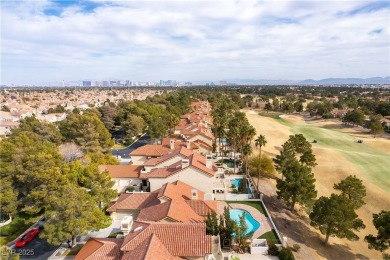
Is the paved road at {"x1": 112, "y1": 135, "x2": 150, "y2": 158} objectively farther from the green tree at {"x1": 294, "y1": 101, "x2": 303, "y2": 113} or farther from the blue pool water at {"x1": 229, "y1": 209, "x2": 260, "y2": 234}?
the green tree at {"x1": 294, "y1": 101, "x2": 303, "y2": 113}

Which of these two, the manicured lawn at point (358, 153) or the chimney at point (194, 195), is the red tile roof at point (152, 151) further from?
the manicured lawn at point (358, 153)

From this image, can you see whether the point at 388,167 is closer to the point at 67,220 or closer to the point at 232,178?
the point at 232,178

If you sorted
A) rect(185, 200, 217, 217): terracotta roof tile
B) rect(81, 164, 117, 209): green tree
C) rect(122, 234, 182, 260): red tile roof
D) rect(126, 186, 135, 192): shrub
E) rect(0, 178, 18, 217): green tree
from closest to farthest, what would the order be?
rect(122, 234, 182, 260): red tile roof, rect(185, 200, 217, 217): terracotta roof tile, rect(0, 178, 18, 217): green tree, rect(81, 164, 117, 209): green tree, rect(126, 186, 135, 192): shrub

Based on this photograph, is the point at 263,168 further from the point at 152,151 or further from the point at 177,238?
the point at 177,238

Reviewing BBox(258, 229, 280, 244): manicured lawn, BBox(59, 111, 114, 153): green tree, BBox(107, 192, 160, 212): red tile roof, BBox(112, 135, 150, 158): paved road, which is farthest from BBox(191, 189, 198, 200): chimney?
BBox(112, 135, 150, 158): paved road

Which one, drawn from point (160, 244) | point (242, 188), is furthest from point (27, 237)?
point (242, 188)

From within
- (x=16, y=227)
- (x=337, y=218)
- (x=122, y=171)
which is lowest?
(x=16, y=227)

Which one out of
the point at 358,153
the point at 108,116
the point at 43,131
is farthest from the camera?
the point at 108,116

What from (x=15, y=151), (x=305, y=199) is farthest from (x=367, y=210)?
(x=15, y=151)
